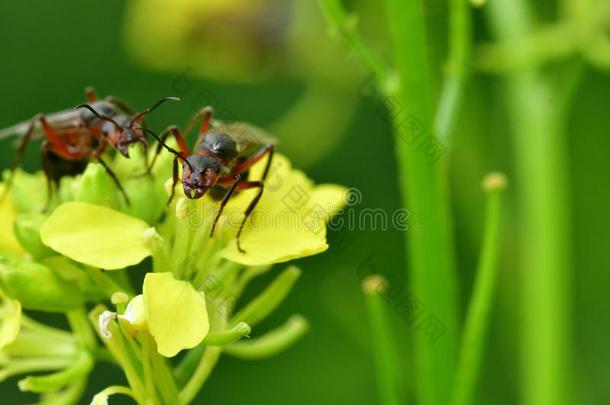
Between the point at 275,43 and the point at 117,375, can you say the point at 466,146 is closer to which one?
the point at 275,43

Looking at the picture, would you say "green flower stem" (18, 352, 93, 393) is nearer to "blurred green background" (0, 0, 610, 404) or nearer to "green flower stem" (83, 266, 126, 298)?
"green flower stem" (83, 266, 126, 298)

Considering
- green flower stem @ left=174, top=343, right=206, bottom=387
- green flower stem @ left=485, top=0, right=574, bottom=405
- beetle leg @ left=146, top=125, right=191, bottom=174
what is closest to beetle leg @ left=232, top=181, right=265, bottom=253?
beetle leg @ left=146, top=125, right=191, bottom=174

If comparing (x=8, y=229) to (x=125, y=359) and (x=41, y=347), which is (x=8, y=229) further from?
(x=125, y=359)

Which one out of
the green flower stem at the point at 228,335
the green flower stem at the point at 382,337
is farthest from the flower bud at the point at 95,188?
the green flower stem at the point at 382,337

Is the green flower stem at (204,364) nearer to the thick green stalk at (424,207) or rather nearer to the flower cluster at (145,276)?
the flower cluster at (145,276)

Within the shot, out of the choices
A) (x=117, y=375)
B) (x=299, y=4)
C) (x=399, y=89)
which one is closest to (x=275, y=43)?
(x=299, y=4)

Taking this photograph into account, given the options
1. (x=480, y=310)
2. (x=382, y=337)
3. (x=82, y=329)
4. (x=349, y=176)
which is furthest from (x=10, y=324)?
(x=349, y=176)
